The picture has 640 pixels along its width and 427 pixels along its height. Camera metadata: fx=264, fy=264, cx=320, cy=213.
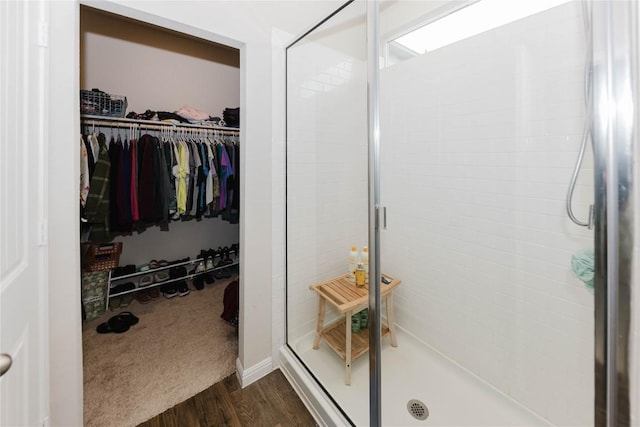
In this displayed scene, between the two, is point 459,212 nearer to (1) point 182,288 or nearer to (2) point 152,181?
(2) point 152,181

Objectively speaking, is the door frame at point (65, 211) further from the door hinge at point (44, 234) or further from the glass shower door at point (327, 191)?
the glass shower door at point (327, 191)

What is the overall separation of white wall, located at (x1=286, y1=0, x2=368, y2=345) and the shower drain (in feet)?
2.46

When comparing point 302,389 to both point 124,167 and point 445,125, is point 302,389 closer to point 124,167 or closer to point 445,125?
point 445,125

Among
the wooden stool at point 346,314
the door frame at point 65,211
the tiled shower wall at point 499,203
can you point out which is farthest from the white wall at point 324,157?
the door frame at point 65,211

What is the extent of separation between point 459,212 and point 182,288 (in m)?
2.61

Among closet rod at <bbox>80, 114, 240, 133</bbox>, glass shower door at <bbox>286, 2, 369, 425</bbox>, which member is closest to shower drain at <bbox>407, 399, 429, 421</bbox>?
glass shower door at <bbox>286, 2, 369, 425</bbox>

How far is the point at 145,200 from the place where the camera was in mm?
2188

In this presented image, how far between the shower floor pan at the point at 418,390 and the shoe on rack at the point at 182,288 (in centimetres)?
148

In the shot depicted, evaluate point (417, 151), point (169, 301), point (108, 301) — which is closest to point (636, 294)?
point (417, 151)

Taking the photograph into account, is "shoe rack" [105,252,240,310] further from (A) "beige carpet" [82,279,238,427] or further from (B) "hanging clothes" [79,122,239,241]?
(B) "hanging clothes" [79,122,239,241]

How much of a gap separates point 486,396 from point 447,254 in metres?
0.81

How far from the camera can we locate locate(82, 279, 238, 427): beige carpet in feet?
4.68

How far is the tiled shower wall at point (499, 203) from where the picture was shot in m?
1.22

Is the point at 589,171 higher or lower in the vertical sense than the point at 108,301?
higher
